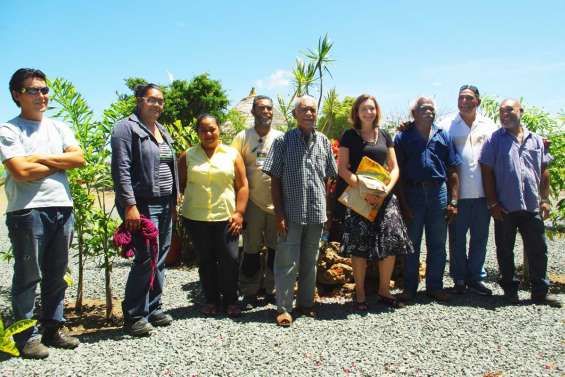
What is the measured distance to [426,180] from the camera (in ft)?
15.2

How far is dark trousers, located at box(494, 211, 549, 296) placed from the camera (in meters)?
4.81

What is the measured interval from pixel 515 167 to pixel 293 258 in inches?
95.4

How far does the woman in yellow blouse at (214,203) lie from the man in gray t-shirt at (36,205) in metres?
1.02

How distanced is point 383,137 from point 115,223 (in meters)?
2.71

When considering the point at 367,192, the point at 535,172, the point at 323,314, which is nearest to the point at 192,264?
the point at 323,314

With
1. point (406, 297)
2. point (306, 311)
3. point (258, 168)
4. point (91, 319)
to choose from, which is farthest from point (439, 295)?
point (91, 319)

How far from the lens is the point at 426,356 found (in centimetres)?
354

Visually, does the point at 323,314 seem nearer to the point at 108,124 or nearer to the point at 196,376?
the point at 196,376

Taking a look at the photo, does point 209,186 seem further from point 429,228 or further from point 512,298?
point 512,298

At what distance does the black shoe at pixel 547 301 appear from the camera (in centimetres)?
478

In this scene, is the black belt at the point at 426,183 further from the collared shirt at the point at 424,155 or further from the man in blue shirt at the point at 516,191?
the man in blue shirt at the point at 516,191

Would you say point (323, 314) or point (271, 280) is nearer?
point (323, 314)

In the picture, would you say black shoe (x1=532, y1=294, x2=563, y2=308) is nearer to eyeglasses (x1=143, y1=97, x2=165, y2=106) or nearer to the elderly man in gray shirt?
the elderly man in gray shirt

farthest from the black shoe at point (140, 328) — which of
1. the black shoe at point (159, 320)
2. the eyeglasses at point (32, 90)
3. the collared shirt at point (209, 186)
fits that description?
the eyeglasses at point (32, 90)
